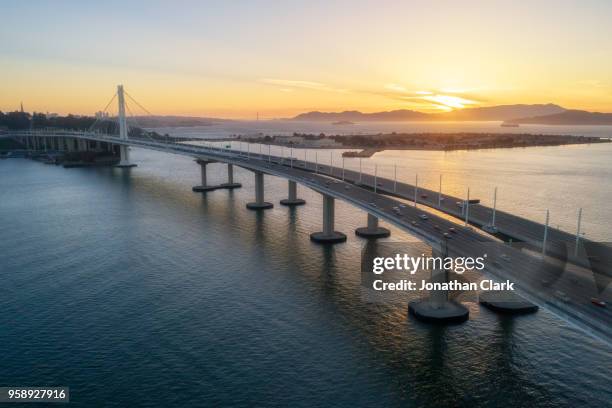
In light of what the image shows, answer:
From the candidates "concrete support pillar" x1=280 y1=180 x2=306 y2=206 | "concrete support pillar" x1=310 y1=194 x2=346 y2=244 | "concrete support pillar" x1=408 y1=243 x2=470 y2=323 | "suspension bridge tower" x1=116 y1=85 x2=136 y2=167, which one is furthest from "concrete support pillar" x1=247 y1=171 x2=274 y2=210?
"suspension bridge tower" x1=116 y1=85 x2=136 y2=167

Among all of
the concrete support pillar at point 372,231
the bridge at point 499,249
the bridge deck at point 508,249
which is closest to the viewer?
the bridge deck at point 508,249

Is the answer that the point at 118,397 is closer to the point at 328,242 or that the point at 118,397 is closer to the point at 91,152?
the point at 328,242

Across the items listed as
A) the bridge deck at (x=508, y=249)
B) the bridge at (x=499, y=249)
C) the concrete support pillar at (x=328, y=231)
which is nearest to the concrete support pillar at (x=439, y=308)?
the bridge at (x=499, y=249)

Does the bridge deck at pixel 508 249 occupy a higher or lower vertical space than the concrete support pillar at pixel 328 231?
higher

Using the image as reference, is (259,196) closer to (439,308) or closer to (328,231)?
(328,231)

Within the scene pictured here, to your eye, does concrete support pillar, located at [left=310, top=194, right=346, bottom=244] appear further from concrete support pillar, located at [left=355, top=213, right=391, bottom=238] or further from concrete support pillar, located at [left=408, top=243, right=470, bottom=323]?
concrete support pillar, located at [left=408, top=243, right=470, bottom=323]

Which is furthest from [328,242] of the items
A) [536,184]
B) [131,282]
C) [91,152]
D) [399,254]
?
[91,152]

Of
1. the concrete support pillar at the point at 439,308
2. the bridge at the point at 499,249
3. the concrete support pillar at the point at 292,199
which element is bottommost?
the concrete support pillar at the point at 439,308

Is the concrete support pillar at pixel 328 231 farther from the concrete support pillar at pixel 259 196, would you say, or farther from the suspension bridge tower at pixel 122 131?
the suspension bridge tower at pixel 122 131
